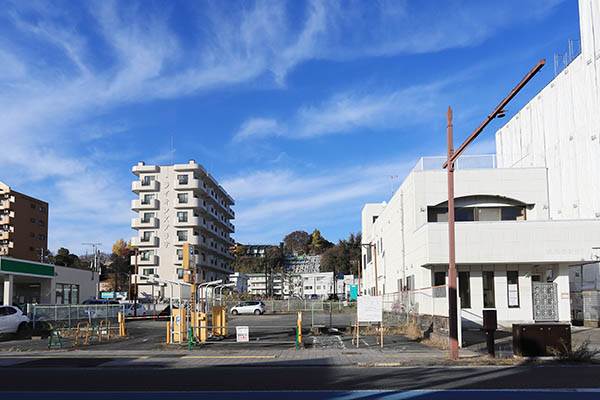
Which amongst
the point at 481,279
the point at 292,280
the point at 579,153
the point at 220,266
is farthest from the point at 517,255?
the point at 292,280

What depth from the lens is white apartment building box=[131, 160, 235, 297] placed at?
80.1 m

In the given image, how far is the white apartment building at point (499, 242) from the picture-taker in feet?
96.0

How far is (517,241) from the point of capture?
29.4m

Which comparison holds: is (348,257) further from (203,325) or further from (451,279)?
(451,279)

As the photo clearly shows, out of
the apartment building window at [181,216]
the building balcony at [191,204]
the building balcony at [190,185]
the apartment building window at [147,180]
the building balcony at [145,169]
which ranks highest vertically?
the building balcony at [145,169]

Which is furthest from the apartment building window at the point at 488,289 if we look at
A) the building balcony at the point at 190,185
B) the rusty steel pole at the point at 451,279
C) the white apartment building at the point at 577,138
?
the building balcony at the point at 190,185

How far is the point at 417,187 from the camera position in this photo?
3244 centimetres

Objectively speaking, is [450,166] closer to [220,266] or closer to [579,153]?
[579,153]

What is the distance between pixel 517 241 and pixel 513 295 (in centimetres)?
311

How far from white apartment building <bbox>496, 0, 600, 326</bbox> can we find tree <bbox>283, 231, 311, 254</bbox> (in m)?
134

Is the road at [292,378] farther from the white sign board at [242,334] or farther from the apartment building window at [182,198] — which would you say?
the apartment building window at [182,198]

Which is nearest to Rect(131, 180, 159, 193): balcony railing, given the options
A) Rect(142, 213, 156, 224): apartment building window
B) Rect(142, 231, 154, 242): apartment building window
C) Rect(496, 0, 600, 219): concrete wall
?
Rect(142, 213, 156, 224): apartment building window

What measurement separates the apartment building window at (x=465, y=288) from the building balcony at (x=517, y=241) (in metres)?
1.40

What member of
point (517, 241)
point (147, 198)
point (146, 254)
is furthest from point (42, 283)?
point (517, 241)
